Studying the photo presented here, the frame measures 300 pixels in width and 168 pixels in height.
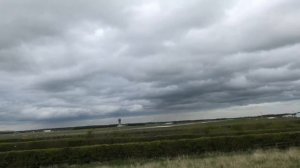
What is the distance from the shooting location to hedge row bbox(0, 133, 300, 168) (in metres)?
28.0

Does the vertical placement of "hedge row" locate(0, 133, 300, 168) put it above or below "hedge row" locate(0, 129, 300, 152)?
below

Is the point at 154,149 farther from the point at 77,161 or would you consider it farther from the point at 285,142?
the point at 285,142

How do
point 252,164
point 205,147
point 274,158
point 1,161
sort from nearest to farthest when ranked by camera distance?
point 252,164 → point 274,158 → point 1,161 → point 205,147

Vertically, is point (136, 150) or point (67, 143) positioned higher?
point (67, 143)

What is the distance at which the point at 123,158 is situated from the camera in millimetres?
28328

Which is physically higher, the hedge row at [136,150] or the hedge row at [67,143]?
the hedge row at [67,143]

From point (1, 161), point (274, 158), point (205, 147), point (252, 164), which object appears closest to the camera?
point (252, 164)

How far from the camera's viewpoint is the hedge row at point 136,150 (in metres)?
28.0

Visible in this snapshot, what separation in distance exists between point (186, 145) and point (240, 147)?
3.98m

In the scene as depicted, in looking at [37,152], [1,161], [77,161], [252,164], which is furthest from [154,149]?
[252,164]

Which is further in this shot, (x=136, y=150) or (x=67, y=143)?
(x=67, y=143)

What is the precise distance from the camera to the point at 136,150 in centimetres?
2856

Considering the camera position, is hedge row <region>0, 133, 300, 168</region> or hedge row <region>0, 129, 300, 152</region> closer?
hedge row <region>0, 133, 300, 168</region>

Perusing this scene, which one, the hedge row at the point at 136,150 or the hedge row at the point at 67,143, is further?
the hedge row at the point at 67,143
